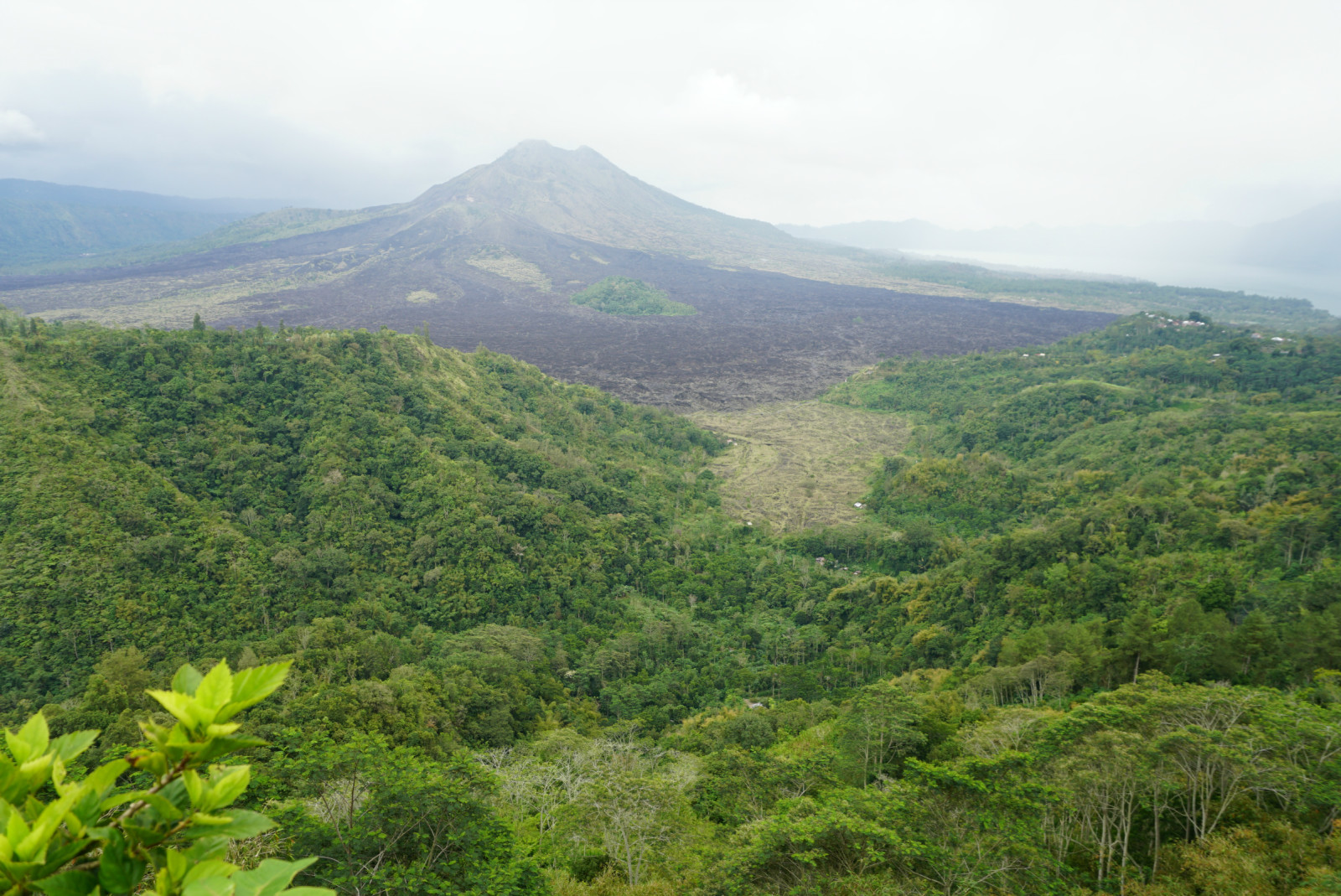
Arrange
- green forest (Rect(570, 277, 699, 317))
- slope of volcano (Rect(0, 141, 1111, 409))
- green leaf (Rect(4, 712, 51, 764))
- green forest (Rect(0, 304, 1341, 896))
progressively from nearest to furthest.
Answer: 1. green leaf (Rect(4, 712, 51, 764))
2. green forest (Rect(0, 304, 1341, 896))
3. slope of volcano (Rect(0, 141, 1111, 409))
4. green forest (Rect(570, 277, 699, 317))

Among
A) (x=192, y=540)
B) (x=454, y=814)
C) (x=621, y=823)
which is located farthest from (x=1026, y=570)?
(x=192, y=540)

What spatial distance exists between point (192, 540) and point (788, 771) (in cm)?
2074

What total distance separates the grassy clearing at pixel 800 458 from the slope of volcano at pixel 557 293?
202 inches

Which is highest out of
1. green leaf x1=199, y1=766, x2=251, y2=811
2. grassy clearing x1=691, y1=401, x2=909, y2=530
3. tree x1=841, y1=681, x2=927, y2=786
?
green leaf x1=199, y1=766, x2=251, y2=811

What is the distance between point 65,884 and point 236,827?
309 millimetres

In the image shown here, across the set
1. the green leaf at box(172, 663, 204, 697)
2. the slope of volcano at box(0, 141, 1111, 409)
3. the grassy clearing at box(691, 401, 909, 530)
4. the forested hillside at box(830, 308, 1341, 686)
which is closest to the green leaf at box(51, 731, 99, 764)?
the green leaf at box(172, 663, 204, 697)

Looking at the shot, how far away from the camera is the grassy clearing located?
3681 centimetres

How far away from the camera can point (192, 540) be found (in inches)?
806

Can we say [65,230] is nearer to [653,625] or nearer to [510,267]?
[510,267]

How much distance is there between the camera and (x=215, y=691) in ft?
4.98

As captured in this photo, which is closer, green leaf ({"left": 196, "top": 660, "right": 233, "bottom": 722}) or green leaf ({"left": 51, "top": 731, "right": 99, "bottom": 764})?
green leaf ({"left": 196, "top": 660, "right": 233, "bottom": 722})

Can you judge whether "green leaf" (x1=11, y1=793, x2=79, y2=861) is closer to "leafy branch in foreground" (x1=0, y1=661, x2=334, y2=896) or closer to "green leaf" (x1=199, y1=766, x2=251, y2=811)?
"leafy branch in foreground" (x1=0, y1=661, x2=334, y2=896)

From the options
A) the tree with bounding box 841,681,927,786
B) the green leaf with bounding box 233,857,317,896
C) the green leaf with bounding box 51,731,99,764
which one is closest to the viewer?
the green leaf with bounding box 233,857,317,896

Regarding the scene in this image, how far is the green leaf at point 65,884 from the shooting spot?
1344 millimetres
